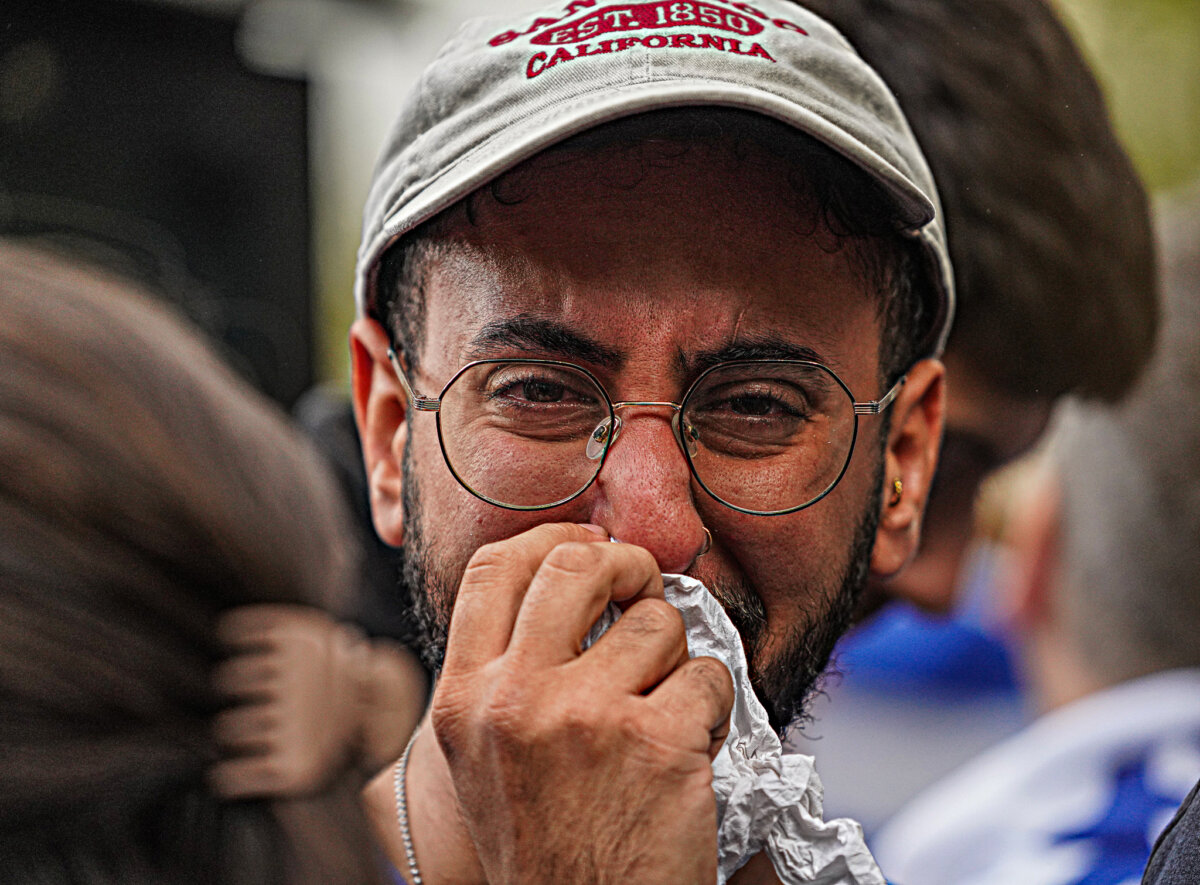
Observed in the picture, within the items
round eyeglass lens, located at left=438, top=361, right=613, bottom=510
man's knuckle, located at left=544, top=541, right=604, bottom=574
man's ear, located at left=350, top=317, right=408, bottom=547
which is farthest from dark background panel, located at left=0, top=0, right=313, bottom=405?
man's knuckle, located at left=544, top=541, right=604, bottom=574

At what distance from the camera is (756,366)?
114 centimetres

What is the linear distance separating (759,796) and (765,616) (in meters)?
0.20

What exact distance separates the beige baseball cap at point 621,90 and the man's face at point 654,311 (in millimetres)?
51

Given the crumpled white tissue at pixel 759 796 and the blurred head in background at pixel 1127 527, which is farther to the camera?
the blurred head in background at pixel 1127 527

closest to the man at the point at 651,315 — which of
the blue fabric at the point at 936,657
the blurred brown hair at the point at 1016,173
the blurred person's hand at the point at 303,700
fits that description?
the blurred person's hand at the point at 303,700

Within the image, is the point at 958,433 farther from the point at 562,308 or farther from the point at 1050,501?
the point at 562,308

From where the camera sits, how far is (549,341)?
1.12 m

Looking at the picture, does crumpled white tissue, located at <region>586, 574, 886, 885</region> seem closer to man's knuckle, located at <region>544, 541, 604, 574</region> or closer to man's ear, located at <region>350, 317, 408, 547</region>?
man's knuckle, located at <region>544, 541, 604, 574</region>

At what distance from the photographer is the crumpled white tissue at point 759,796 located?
107 cm

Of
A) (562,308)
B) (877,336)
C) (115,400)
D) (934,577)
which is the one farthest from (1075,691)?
(115,400)

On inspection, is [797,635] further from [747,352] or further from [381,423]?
[381,423]

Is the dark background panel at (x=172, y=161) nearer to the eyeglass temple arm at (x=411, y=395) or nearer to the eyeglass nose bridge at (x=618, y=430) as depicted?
the eyeglass temple arm at (x=411, y=395)

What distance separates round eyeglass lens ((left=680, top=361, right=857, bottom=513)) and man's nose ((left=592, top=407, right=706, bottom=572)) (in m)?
0.03

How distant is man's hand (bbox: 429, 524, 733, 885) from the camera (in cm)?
92
